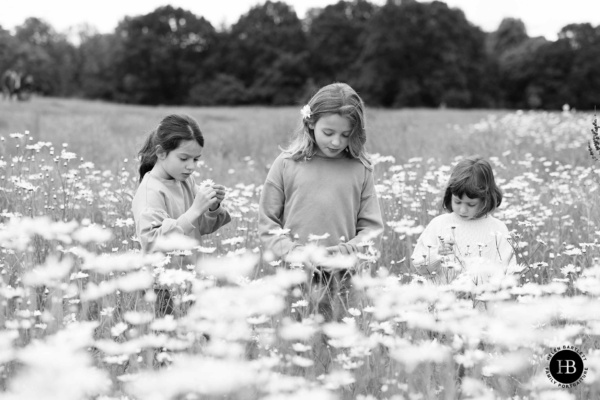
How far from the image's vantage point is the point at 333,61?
5000cm

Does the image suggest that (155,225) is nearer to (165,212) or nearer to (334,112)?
(165,212)

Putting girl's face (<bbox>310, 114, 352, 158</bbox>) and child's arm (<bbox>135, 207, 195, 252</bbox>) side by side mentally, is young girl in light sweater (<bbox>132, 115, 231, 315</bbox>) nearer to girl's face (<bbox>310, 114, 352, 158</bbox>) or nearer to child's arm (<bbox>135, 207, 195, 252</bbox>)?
child's arm (<bbox>135, 207, 195, 252</bbox>)

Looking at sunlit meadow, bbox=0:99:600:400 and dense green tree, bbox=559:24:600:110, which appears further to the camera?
dense green tree, bbox=559:24:600:110

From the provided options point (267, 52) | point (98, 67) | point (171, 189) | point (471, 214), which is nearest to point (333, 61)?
point (267, 52)

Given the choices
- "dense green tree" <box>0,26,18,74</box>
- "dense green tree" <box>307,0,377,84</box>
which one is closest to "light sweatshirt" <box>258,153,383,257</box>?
"dense green tree" <box>307,0,377,84</box>

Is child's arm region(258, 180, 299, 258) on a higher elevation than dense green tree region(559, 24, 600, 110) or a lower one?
lower

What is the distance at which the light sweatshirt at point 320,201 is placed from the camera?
3.64m

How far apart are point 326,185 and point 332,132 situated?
297mm

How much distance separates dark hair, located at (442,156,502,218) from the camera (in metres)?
3.82

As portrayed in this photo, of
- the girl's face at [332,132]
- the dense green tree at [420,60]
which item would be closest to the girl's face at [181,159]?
the girl's face at [332,132]

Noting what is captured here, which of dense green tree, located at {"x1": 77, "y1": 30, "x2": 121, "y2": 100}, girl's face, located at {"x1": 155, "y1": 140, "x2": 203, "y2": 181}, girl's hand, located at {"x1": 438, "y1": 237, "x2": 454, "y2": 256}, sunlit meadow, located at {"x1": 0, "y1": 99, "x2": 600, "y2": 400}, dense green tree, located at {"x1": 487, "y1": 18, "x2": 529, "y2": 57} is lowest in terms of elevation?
sunlit meadow, located at {"x1": 0, "y1": 99, "x2": 600, "y2": 400}

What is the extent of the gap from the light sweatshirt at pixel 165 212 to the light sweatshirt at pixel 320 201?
0.30 m

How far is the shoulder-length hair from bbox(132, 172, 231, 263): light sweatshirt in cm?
57

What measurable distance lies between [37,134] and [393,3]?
40.3 m
